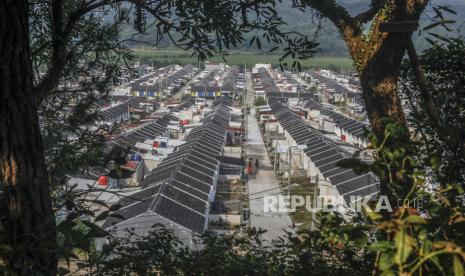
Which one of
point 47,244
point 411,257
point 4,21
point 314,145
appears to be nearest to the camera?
point 411,257

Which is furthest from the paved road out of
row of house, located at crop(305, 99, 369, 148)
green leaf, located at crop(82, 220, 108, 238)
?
green leaf, located at crop(82, 220, 108, 238)

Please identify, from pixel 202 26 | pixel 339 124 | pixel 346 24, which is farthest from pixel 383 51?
pixel 339 124

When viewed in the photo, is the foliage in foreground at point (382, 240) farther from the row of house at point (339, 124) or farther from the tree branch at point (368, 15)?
the row of house at point (339, 124)

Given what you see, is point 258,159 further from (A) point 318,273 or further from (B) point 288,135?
(A) point 318,273

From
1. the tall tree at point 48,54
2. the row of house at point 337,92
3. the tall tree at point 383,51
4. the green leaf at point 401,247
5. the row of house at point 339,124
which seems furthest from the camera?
the row of house at point 337,92

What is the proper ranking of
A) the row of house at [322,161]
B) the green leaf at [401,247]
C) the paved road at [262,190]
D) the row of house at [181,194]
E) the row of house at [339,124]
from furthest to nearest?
1. the row of house at [339,124]
2. the paved road at [262,190]
3. the row of house at [322,161]
4. the row of house at [181,194]
5. the green leaf at [401,247]

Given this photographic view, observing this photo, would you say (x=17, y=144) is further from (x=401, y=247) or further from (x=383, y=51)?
(x=383, y=51)

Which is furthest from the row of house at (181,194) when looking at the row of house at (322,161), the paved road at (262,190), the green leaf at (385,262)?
the green leaf at (385,262)

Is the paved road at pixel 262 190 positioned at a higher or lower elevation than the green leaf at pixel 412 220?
lower

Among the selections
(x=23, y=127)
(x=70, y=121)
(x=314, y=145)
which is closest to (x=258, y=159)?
(x=314, y=145)
